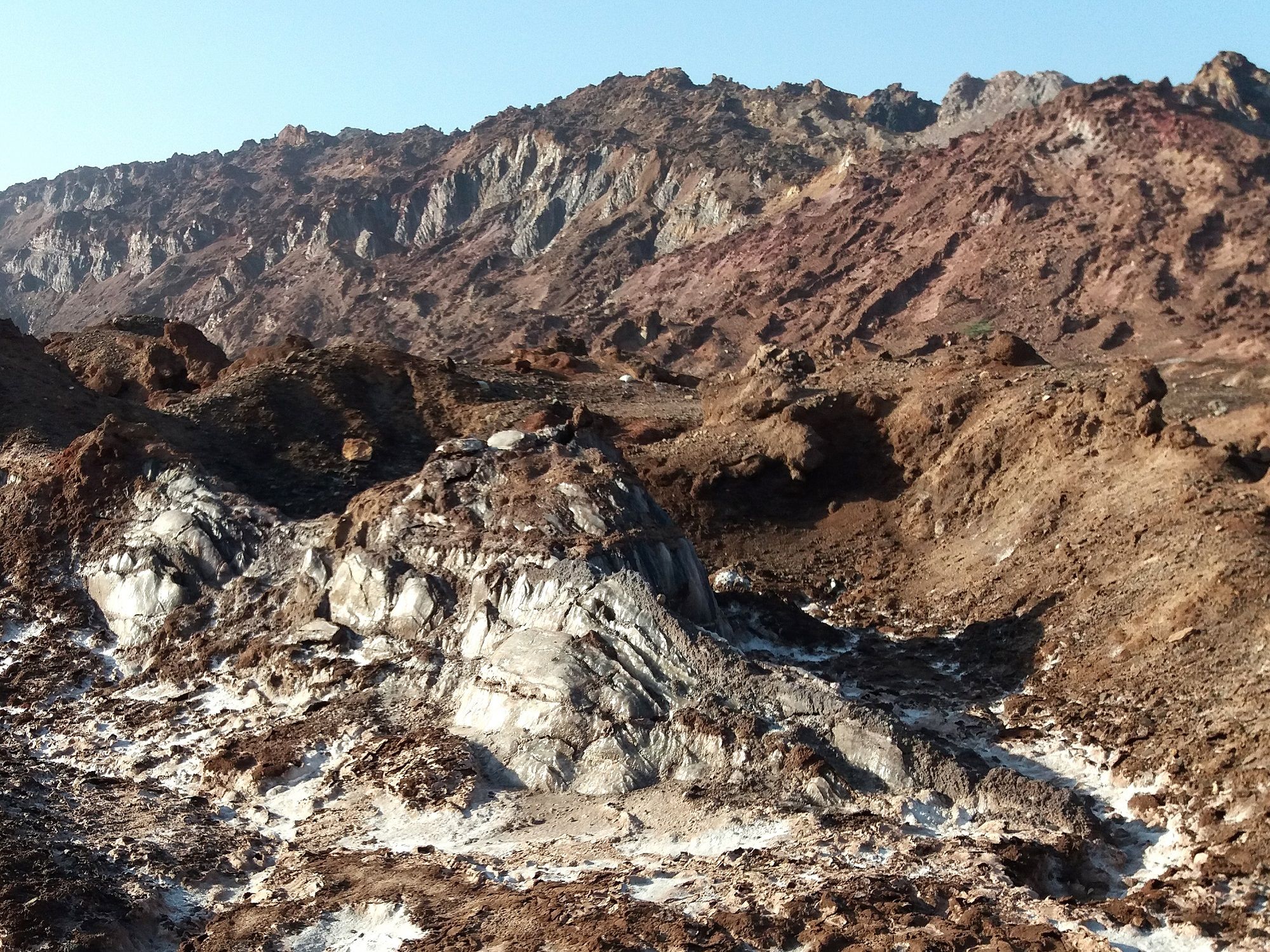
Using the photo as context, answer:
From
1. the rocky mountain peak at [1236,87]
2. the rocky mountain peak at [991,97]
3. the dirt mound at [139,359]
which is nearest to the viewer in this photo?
the dirt mound at [139,359]

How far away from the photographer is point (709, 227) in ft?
271

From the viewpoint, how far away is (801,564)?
784 inches

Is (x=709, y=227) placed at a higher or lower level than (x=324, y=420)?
higher

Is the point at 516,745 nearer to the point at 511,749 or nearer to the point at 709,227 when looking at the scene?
the point at 511,749

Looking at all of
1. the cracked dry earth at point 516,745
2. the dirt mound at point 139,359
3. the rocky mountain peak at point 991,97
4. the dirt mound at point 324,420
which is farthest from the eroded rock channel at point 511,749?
the rocky mountain peak at point 991,97

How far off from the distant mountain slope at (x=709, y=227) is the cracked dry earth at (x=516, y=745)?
42629 millimetres

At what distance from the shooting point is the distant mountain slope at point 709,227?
57781mm

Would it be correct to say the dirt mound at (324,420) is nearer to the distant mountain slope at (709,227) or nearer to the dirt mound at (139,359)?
the dirt mound at (139,359)

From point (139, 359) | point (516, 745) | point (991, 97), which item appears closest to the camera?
point (516, 745)

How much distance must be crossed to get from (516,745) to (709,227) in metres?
73.5

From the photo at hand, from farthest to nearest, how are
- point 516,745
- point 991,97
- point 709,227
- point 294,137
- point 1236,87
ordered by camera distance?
1. point 294,137
2. point 991,97
3. point 709,227
4. point 1236,87
5. point 516,745

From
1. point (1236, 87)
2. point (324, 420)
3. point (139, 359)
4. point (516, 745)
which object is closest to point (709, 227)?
point (1236, 87)

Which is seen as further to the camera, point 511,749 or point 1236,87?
point 1236,87

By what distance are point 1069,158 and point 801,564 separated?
52.5 metres
